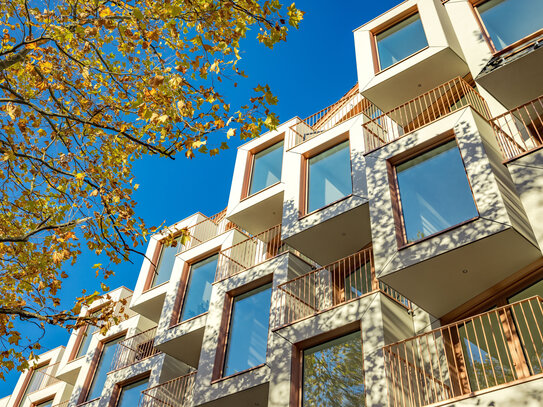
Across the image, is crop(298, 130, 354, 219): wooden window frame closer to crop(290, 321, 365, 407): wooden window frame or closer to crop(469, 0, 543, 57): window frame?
crop(290, 321, 365, 407): wooden window frame

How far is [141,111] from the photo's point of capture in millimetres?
12148

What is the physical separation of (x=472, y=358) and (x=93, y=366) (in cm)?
1724

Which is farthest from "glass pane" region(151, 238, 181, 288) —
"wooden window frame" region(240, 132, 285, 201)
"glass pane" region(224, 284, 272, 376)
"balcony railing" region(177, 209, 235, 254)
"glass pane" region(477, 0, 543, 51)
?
"glass pane" region(477, 0, 543, 51)

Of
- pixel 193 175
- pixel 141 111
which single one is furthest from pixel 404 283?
pixel 193 175

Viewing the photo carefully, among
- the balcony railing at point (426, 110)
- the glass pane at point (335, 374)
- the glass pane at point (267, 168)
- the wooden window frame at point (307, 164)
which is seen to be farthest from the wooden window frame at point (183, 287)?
the balcony railing at point (426, 110)

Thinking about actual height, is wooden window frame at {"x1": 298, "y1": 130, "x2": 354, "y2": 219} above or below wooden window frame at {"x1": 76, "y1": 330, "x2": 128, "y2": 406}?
above

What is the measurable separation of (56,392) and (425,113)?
69.2 ft

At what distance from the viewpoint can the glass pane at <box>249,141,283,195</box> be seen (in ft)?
67.2

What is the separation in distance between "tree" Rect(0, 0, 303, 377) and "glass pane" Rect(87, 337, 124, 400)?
1040cm

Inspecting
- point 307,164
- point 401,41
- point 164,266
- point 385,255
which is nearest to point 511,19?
point 401,41

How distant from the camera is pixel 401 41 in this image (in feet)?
58.4

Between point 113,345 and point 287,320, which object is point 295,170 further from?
point 113,345

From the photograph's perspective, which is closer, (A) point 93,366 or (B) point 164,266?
(A) point 93,366

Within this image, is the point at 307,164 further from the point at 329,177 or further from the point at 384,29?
the point at 384,29
